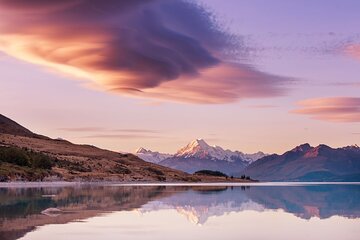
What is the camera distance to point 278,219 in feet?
176

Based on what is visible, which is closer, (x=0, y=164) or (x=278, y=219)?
(x=278, y=219)

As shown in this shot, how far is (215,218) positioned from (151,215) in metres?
7.05

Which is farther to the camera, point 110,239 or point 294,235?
point 294,235

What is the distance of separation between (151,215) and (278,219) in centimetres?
1329

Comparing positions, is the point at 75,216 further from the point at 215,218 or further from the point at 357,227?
the point at 357,227

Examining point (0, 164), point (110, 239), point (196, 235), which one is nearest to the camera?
point (110, 239)

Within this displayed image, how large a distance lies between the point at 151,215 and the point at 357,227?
68.6 ft

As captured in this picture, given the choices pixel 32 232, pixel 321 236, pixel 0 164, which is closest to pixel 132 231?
pixel 32 232

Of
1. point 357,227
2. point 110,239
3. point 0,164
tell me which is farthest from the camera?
point 0,164

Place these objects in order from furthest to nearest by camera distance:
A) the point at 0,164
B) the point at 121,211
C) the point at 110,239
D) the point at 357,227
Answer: the point at 0,164 < the point at 121,211 < the point at 357,227 < the point at 110,239

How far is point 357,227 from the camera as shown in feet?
152

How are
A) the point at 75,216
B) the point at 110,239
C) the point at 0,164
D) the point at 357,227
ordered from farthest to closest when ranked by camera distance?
the point at 0,164 → the point at 75,216 → the point at 357,227 → the point at 110,239

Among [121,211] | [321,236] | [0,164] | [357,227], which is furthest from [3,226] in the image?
[0,164]

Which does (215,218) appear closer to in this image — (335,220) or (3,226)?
(335,220)
